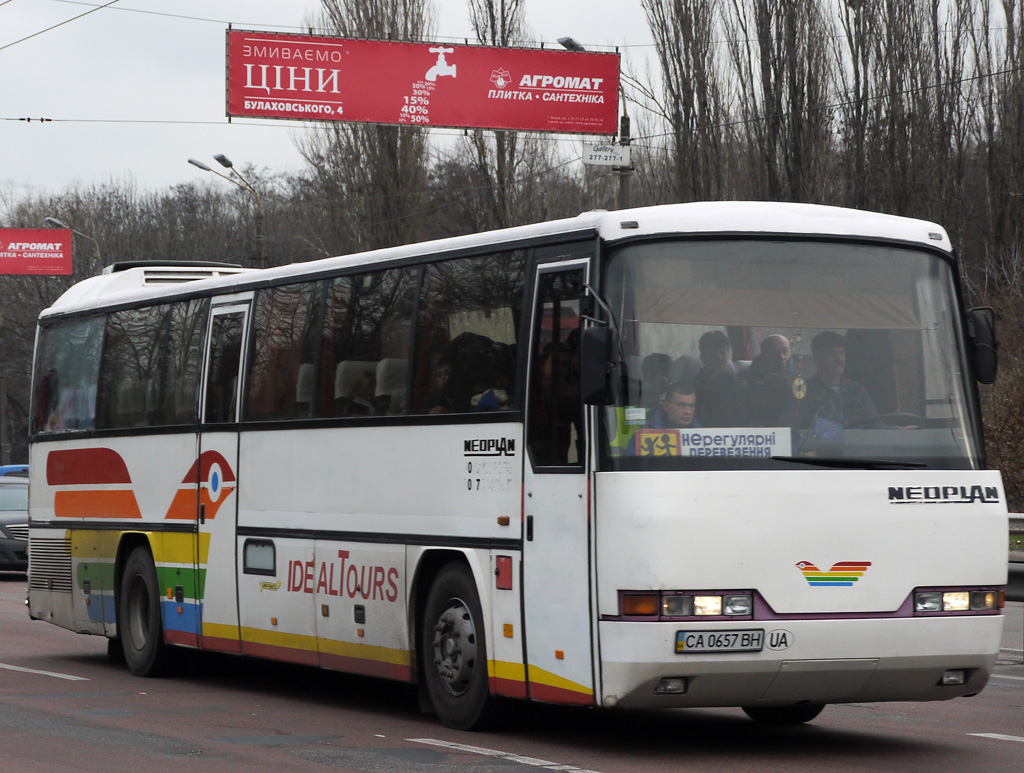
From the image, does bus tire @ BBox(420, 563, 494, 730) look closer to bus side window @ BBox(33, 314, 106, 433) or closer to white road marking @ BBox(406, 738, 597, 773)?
white road marking @ BBox(406, 738, 597, 773)

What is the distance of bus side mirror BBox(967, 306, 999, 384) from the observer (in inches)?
365

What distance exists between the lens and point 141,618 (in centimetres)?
1404

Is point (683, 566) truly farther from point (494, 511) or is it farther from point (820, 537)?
point (494, 511)

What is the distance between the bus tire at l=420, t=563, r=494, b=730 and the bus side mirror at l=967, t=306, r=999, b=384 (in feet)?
10.1

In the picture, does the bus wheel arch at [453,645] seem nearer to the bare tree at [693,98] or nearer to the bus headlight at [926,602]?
the bus headlight at [926,602]

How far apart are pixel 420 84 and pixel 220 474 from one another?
44.7 ft

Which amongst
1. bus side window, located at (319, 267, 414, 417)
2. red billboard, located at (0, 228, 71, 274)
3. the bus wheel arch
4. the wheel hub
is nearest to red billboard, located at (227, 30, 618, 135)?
bus side window, located at (319, 267, 414, 417)

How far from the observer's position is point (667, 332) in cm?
880

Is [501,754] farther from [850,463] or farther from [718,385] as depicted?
[850,463]

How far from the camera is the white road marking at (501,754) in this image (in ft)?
27.4

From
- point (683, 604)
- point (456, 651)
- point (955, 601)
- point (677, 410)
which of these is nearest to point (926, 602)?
point (955, 601)

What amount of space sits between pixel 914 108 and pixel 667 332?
3500cm

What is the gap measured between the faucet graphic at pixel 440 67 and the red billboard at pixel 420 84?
0.01 metres

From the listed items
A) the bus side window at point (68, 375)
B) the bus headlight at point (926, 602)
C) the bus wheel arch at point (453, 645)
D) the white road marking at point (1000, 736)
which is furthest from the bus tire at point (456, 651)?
the bus side window at point (68, 375)
